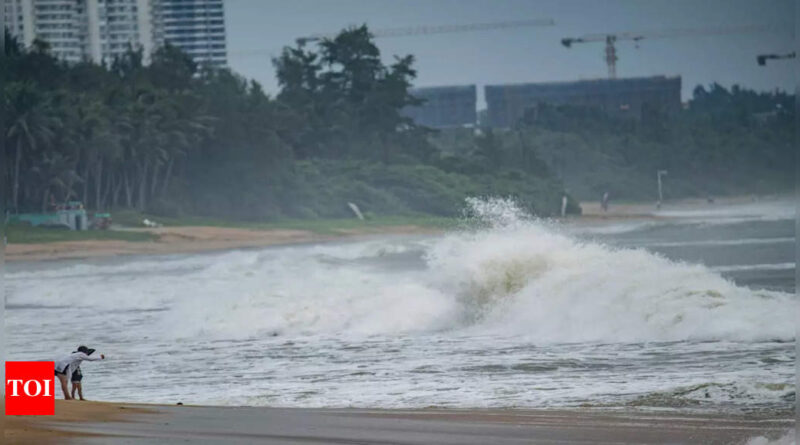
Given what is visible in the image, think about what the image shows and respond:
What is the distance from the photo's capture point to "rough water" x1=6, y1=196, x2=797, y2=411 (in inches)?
472

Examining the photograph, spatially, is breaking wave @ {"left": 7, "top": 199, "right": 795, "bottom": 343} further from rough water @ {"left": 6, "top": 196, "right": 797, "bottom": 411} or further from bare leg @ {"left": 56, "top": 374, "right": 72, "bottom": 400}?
bare leg @ {"left": 56, "top": 374, "right": 72, "bottom": 400}

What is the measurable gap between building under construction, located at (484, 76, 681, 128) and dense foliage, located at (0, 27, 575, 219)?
740 cm

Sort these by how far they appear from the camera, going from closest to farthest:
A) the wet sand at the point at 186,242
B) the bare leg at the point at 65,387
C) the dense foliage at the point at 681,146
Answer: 1. the bare leg at the point at 65,387
2. the wet sand at the point at 186,242
3. the dense foliage at the point at 681,146

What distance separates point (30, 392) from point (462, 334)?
7773 mm

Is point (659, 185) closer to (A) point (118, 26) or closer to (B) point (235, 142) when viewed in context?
(B) point (235, 142)

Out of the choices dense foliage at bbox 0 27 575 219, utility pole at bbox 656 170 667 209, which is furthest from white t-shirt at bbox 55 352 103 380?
utility pole at bbox 656 170 667 209

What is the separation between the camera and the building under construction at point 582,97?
78.0 metres

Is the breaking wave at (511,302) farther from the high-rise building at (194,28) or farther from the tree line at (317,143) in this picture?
the high-rise building at (194,28)

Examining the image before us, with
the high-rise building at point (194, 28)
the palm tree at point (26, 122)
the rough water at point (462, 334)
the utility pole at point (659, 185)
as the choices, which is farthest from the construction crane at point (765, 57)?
the rough water at point (462, 334)

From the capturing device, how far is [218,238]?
162 feet

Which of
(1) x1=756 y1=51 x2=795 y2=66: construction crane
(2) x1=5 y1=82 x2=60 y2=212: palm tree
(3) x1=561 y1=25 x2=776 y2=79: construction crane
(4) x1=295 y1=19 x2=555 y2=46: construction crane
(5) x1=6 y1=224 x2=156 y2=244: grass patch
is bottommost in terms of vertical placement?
(5) x1=6 y1=224 x2=156 y2=244: grass patch

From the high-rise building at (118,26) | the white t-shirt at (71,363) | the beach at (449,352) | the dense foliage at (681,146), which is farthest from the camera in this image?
the dense foliage at (681,146)

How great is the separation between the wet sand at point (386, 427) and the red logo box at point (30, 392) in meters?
0.13

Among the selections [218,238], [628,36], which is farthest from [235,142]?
[628,36]
